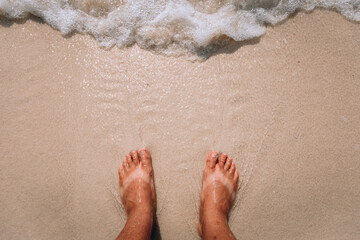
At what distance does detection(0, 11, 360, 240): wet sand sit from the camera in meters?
1.86

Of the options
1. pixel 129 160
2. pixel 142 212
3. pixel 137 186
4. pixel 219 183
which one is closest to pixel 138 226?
pixel 142 212

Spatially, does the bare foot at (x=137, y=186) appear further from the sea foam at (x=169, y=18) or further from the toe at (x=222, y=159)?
the sea foam at (x=169, y=18)

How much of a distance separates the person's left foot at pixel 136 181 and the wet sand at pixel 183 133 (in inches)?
2.5

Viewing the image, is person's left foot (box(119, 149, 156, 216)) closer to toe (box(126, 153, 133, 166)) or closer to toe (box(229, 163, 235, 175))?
toe (box(126, 153, 133, 166))

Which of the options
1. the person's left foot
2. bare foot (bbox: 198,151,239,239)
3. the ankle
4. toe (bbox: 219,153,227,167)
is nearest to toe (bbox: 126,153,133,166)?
the person's left foot

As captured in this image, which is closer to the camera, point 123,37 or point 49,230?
point 49,230

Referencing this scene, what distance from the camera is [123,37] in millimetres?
1985

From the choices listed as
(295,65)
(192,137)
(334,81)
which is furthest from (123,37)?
(334,81)

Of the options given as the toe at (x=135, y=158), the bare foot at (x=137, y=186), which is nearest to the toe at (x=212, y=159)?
the bare foot at (x=137, y=186)

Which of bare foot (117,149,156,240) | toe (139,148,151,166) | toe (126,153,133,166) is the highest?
toe (139,148,151,166)

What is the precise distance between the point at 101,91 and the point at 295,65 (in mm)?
1597

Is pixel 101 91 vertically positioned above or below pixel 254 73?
below

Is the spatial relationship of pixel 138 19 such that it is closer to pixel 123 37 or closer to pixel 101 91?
pixel 123 37

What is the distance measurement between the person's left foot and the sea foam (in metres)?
0.91
